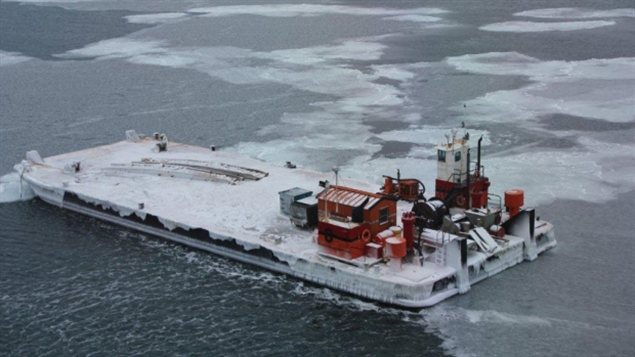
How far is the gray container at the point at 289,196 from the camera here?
37.0 meters

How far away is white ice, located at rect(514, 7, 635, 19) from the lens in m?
92.9

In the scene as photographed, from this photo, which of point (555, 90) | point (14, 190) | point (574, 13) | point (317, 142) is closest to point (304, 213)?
point (317, 142)

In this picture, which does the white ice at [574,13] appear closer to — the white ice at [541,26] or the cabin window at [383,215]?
the white ice at [541,26]

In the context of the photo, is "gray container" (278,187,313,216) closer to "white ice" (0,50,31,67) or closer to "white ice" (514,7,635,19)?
"white ice" (0,50,31,67)

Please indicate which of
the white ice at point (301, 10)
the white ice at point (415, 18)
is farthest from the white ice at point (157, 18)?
the white ice at point (415, 18)

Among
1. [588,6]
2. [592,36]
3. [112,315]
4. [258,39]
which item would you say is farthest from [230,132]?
[588,6]

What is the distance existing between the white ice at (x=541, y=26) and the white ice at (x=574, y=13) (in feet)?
16.0

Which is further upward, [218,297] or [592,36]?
[592,36]

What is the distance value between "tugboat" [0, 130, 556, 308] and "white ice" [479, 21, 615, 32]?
47093 mm

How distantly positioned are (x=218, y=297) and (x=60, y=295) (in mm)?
5750

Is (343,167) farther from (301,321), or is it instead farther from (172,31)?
(172,31)

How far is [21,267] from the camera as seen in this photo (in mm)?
34969

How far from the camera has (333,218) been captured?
34.1 meters

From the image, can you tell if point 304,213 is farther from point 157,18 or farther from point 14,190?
point 157,18
